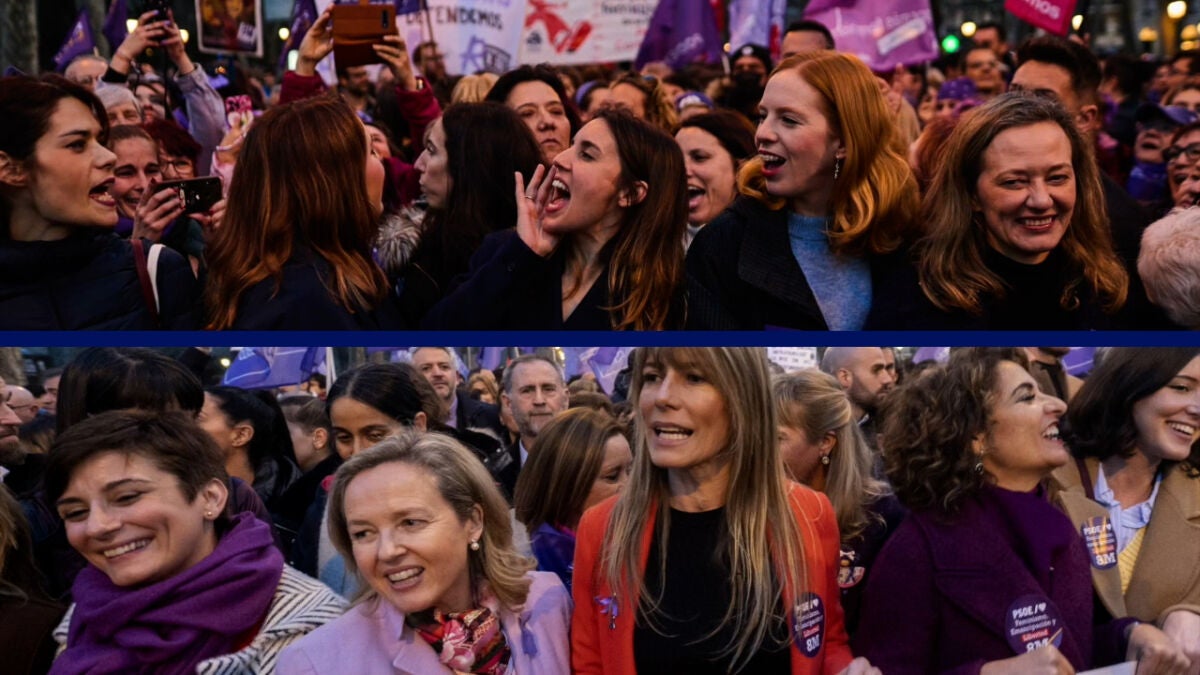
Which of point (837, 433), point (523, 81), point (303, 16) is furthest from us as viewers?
point (303, 16)

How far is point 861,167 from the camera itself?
434 cm

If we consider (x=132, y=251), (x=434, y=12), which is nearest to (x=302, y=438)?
(x=132, y=251)

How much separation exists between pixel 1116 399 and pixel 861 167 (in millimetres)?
993

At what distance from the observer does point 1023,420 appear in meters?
3.63

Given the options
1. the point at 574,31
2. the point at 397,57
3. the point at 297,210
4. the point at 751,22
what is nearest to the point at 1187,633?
the point at 297,210

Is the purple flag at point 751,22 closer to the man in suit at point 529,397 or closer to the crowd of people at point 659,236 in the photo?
the crowd of people at point 659,236

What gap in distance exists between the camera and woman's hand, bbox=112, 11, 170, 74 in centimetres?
667

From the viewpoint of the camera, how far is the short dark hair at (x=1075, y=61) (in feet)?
19.6

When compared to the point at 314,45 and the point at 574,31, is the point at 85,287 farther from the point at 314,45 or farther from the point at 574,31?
the point at 574,31

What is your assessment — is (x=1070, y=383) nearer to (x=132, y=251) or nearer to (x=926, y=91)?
(x=132, y=251)

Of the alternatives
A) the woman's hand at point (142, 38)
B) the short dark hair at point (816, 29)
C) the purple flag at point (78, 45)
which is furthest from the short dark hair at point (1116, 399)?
the purple flag at point (78, 45)

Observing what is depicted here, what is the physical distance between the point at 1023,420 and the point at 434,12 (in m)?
5.21

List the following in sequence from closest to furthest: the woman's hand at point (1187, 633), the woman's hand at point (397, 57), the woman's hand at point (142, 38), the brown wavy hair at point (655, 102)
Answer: the woman's hand at point (1187, 633)
the woman's hand at point (397, 57)
the woman's hand at point (142, 38)
the brown wavy hair at point (655, 102)

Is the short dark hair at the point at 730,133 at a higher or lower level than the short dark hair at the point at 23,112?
lower
